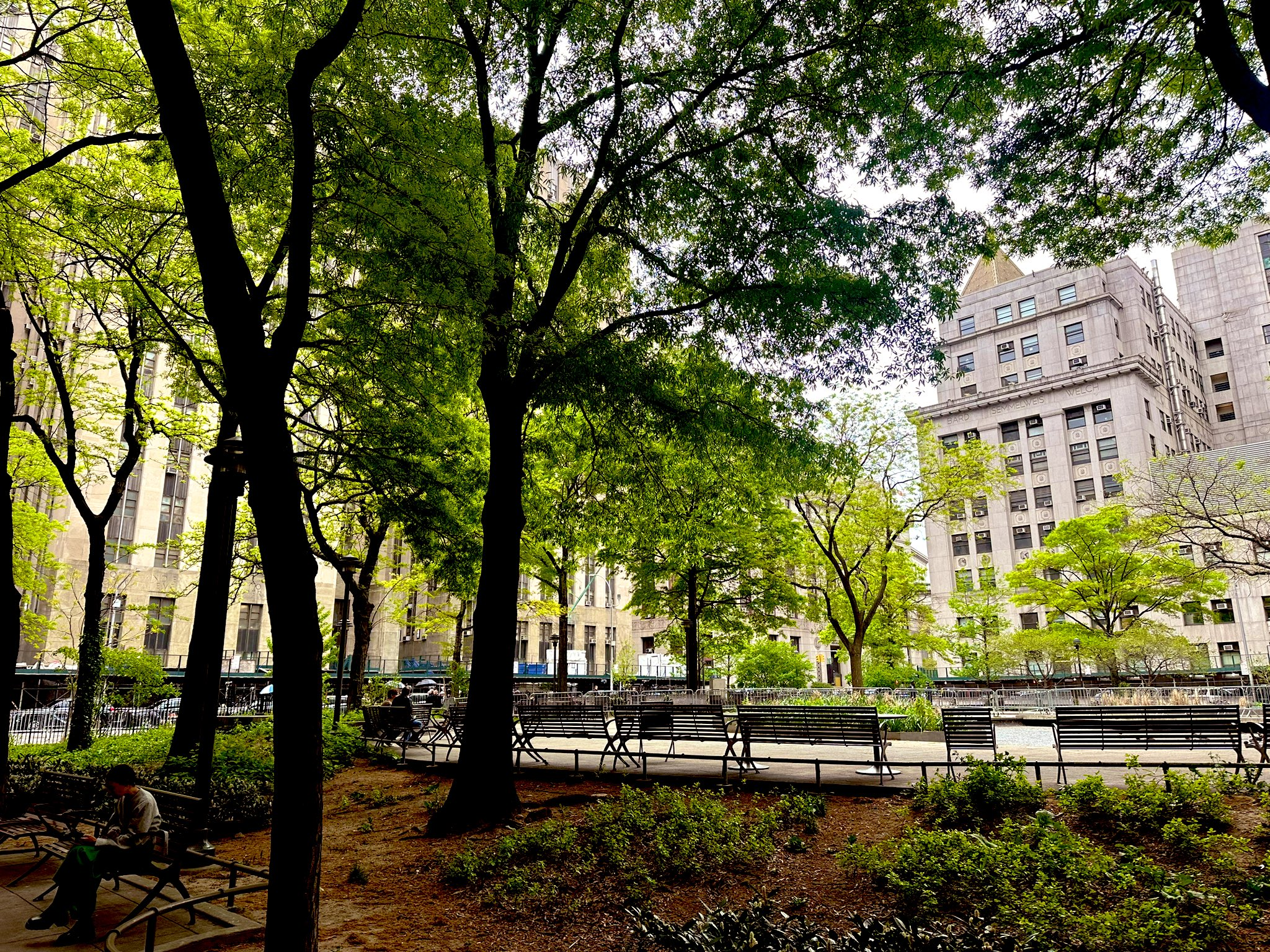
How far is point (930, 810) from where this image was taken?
9.55m

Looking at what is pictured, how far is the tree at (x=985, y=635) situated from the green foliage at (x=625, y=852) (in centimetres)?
3705

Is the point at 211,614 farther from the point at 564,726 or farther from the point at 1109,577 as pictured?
the point at 1109,577

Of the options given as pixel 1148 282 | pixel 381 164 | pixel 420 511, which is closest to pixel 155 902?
pixel 381 164

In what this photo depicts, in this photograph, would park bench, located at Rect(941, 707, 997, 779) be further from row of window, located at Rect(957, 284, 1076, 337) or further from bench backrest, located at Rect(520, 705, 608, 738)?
row of window, located at Rect(957, 284, 1076, 337)

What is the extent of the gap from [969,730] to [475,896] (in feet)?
29.7

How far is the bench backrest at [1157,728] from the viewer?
1156 centimetres

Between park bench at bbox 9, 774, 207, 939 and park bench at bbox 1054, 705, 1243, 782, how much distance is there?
11251 millimetres

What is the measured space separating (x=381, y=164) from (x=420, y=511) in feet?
28.6

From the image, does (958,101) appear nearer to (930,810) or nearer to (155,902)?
(930,810)

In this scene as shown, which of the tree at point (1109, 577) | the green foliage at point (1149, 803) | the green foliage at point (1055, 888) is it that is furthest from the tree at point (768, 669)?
the green foliage at point (1055, 888)

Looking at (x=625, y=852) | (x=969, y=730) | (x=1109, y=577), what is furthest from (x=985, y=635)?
(x=625, y=852)

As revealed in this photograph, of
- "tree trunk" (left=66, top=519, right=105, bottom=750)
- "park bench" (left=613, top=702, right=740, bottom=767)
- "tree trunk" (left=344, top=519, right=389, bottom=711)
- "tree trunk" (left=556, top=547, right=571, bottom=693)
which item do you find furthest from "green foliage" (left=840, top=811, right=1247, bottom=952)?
"tree trunk" (left=556, top=547, right=571, bottom=693)

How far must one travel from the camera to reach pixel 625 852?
865cm

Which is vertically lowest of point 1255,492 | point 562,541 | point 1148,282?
point 562,541
